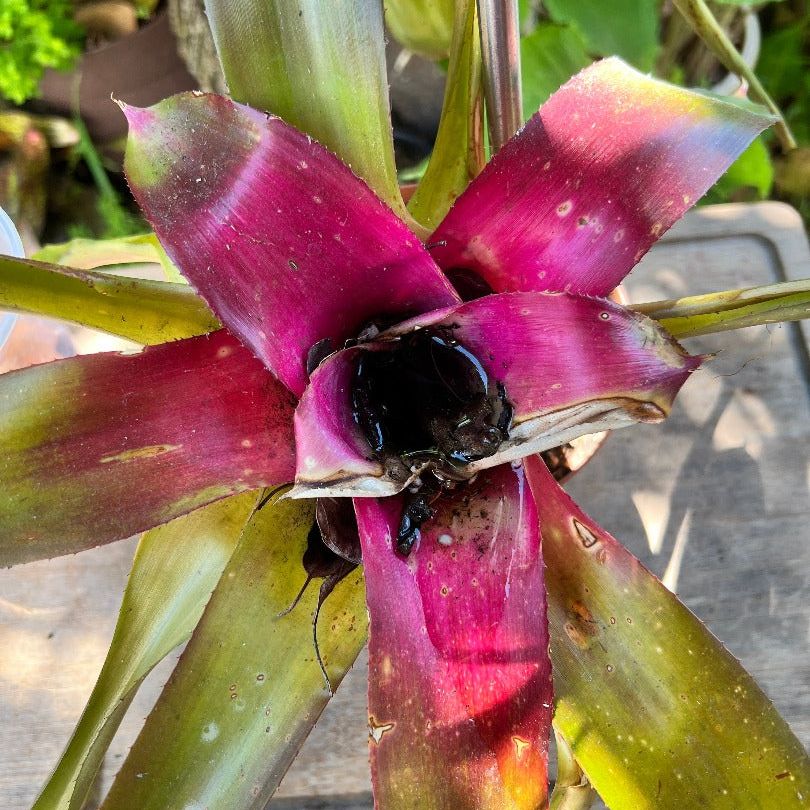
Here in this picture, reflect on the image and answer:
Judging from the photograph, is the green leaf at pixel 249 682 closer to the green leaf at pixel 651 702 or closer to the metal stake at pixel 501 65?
the green leaf at pixel 651 702

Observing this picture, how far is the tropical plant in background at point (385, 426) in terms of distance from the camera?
36cm

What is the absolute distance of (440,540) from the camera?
1.28 feet

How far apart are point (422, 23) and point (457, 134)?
0.60ft

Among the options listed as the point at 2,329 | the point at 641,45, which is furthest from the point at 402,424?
the point at 641,45

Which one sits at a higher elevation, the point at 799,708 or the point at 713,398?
the point at 713,398

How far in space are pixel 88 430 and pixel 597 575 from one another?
1.01 ft

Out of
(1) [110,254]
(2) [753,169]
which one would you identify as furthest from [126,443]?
(2) [753,169]

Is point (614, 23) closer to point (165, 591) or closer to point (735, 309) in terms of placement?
point (735, 309)

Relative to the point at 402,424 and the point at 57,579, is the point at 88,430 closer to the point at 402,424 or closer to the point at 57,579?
the point at 402,424

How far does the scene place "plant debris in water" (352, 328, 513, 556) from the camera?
1.17 ft

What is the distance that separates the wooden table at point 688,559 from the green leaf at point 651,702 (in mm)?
281

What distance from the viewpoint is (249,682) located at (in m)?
0.44

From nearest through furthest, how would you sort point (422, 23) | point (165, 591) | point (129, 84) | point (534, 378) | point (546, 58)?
point (534, 378) → point (165, 591) → point (422, 23) → point (546, 58) → point (129, 84)

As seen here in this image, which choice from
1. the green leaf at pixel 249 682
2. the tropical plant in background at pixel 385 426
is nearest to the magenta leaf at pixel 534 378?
the tropical plant in background at pixel 385 426
